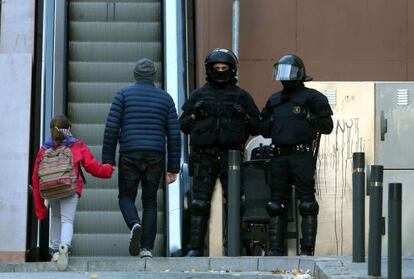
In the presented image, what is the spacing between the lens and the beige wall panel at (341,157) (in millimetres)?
11008

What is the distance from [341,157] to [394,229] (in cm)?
417

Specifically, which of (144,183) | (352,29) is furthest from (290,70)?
(352,29)

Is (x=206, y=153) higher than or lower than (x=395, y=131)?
lower

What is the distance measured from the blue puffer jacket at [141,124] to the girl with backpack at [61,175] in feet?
0.72

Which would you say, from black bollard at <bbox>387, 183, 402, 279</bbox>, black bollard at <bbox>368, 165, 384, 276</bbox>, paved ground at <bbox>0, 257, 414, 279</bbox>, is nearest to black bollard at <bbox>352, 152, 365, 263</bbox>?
paved ground at <bbox>0, 257, 414, 279</bbox>

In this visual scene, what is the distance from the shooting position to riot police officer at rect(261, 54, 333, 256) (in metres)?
10.3

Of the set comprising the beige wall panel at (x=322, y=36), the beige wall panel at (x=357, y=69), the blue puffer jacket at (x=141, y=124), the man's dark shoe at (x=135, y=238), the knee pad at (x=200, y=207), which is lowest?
the man's dark shoe at (x=135, y=238)

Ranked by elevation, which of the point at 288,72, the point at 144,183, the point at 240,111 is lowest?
the point at 144,183

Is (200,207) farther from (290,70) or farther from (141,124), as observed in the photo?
(290,70)

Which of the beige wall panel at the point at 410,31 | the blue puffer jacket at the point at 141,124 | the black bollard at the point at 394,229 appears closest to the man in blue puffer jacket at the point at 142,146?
the blue puffer jacket at the point at 141,124

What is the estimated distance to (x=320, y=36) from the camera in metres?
14.6

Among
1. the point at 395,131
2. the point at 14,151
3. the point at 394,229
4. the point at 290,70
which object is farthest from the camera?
the point at 395,131

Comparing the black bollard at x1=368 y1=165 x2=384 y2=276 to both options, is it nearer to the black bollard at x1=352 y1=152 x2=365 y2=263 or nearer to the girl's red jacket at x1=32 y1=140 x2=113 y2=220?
the black bollard at x1=352 y1=152 x2=365 y2=263

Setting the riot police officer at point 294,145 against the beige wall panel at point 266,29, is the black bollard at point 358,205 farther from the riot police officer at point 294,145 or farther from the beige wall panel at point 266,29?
the beige wall panel at point 266,29
